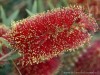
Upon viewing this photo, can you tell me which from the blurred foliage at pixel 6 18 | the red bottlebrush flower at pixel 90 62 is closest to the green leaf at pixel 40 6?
the blurred foliage at pixel 6 18

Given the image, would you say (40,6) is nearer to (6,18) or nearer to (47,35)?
(6,18)

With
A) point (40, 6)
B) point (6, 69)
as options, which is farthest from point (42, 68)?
point (40, 6)

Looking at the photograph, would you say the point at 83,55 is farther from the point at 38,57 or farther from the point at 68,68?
the point at 38,57

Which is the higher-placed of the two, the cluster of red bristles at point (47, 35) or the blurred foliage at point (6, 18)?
the blurred foliage at point (6, 18)

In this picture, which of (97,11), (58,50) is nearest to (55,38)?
(58,50)

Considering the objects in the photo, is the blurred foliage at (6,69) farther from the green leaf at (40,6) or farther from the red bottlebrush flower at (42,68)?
the green leaf at (40,6)

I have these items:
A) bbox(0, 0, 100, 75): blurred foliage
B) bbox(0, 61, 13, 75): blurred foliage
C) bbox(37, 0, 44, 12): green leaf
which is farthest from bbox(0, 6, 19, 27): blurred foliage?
bbox(0, 61, 13, 75): blurred foliage

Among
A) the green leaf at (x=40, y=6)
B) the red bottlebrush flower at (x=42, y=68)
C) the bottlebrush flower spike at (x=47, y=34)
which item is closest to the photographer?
the bottlebrush flower spike at (x=47, y=34)

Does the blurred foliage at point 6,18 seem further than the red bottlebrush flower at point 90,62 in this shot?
Yes
